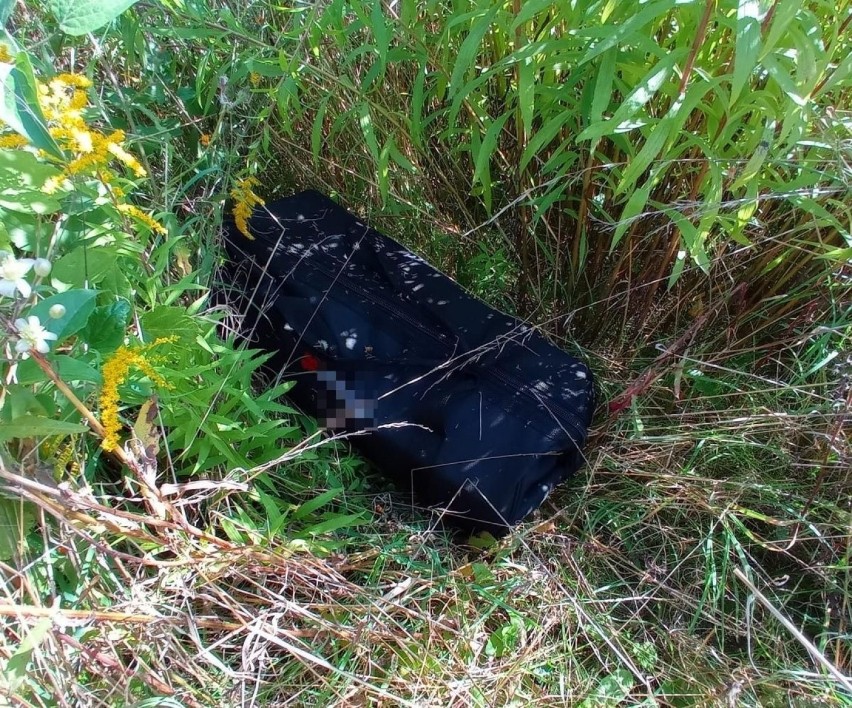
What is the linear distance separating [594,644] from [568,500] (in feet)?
0.97

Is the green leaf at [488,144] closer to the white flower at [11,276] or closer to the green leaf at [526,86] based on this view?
the green leaf at [526,86]

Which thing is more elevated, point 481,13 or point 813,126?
point 481,13

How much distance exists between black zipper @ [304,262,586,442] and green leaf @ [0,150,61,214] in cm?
60

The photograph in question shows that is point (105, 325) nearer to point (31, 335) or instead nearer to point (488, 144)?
Answer: point (31, 335)

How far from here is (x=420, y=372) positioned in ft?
3.92

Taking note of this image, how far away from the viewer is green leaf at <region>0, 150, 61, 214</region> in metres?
0.73

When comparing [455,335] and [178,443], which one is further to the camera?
[455,335]

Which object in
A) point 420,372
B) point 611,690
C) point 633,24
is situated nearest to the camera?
point 633,24

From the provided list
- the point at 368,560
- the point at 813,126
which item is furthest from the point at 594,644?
the point at 813,126

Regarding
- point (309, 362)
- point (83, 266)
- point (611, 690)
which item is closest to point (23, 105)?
point (83, 266)

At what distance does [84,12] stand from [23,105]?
0.13 metres

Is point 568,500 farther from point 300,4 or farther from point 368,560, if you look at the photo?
point 300,4

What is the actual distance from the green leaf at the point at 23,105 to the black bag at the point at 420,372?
1.87 feet

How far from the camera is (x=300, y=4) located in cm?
126
